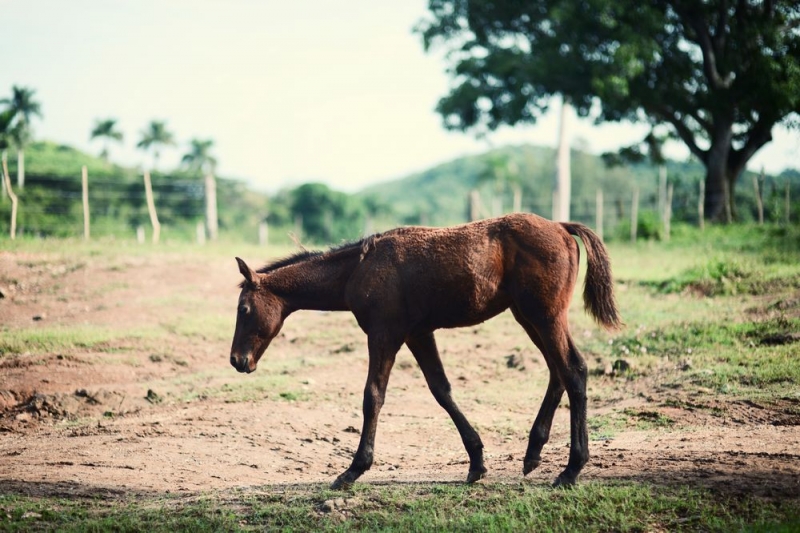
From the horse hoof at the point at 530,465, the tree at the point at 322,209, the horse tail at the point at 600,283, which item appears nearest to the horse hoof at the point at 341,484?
the horse hoof at the point at 530,465

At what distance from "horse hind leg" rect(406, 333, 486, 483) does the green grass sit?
0.36 meters

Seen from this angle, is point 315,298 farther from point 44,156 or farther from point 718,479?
point 44,156

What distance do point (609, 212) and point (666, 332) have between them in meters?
29.2

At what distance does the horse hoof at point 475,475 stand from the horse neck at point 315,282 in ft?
5.83

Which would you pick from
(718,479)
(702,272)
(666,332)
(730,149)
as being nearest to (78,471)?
(718,479)

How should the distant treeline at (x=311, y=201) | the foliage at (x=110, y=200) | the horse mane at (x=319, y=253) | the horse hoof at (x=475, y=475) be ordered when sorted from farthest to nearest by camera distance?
the foliage at (x=110, y=200), the distant treeline at (x=311, y=201), the horse mane at (x=319, y=253), the horse hoof at (x=475, y=475)

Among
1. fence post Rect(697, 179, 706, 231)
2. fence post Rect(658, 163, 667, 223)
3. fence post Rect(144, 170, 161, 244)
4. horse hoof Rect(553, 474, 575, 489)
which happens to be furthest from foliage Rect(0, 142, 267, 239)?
horse hoof Rect(553, 474, 575, 489)

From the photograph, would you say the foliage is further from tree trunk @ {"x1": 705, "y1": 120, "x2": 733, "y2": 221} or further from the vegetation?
tree trunk @ {"x1": 705, "y1": 120, "x2": 733, "y2": 221}

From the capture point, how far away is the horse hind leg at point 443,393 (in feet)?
21.0

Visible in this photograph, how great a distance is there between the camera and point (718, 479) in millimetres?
5578

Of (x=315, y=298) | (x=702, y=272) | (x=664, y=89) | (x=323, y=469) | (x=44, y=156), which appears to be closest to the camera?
(x=315, y=298)

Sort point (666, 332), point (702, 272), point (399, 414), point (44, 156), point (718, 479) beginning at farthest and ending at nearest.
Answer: point (44, 156) < point (702, 272) < point (666, 332) < point (399, 414) < point (718, 479)

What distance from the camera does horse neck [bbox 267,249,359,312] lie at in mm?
6832

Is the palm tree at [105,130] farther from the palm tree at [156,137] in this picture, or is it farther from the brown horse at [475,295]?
the brown horse at [475,295]
